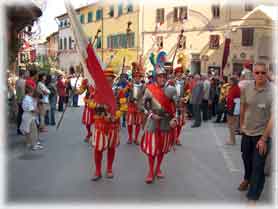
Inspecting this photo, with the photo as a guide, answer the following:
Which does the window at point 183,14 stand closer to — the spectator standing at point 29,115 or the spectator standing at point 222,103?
the spectator standing at point 222,103

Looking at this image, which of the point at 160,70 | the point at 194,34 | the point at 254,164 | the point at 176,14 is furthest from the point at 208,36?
the point at 254,164

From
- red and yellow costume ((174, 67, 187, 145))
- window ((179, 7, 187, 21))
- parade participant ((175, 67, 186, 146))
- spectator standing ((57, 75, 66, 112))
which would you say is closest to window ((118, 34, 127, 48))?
window ((179, 7, 187, 21))

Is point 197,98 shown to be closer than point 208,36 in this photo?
Yes

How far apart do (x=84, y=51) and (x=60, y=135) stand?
18.2 feet

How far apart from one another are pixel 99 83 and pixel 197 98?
308 inches

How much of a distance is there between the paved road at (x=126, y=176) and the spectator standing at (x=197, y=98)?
10.7 ft

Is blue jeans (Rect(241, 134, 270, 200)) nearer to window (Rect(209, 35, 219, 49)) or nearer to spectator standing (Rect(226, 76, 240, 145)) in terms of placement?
spectator standing (Rect(226, 76, 240, 145))

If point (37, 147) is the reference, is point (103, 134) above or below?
above

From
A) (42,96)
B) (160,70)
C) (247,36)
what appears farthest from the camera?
(247,36)

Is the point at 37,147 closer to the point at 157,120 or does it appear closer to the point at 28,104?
the point at 28,104

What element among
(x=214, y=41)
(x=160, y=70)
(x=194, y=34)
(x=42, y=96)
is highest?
(x=194, y=34)

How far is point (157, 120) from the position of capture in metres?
6.50

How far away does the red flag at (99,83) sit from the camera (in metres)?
6.21

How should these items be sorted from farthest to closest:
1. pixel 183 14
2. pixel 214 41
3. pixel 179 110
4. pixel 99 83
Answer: pixel 214 41 → pixel 183 14 → pixel 179 110 → pixel 99 83
